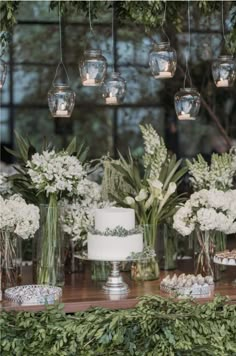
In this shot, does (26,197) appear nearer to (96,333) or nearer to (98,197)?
(98,197)

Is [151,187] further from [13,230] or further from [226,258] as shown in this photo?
[13,230]

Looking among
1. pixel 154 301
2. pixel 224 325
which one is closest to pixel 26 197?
pixel 154 301

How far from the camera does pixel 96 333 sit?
340 centimetres

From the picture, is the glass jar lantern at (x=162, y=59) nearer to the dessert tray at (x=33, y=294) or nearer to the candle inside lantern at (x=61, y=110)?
the candle inside lantern at (x=61, y=110)

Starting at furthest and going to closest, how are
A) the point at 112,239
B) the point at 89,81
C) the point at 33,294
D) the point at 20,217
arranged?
1. the point at 89,81
2. the point at 20,217
3. the point at 112,239
4. the point at 33,294

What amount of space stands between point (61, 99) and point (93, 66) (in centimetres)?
24

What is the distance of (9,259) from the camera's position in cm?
401

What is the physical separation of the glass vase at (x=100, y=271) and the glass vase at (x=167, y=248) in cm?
41

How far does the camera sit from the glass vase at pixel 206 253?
416 centimetres

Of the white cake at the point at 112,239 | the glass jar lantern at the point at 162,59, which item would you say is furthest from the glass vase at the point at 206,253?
the glass jar lantern at the point at 162,59

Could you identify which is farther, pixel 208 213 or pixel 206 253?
pixel 206 253

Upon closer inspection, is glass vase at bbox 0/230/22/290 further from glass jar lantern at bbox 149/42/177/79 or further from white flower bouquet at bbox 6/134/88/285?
glass jar lantern at bbox 149/42/177/79

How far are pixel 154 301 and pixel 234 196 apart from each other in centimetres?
84

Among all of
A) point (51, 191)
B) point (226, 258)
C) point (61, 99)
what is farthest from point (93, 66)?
point (226, 258)
